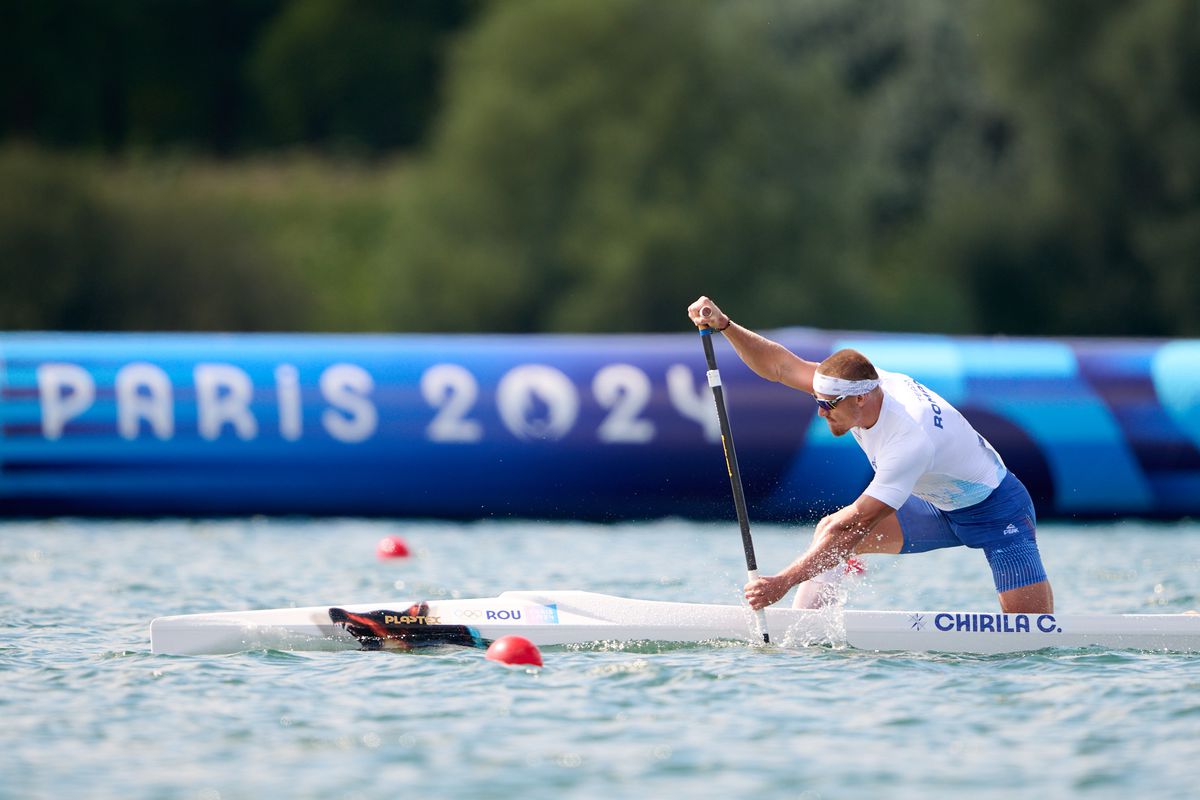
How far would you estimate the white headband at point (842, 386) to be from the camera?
28.3ft

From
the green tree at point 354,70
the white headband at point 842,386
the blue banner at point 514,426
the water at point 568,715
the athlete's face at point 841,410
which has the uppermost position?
the green tree at point 354,70

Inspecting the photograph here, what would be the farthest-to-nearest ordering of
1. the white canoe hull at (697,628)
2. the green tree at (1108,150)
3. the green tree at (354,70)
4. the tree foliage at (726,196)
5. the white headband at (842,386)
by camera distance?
the green tree at (354,70)
the green tree at (1108,150)
the tree foliage at (726,196)
the white canoe hull at (697,628)
the white headband at (842,386)

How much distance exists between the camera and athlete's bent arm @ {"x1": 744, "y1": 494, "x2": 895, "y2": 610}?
8.52 m

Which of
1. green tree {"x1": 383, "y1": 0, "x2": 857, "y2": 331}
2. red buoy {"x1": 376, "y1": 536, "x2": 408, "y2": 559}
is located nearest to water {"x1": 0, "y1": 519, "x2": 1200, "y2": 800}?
red buoy {"x1": 376, "y1": 536, "x2": 408, "y2": 559}

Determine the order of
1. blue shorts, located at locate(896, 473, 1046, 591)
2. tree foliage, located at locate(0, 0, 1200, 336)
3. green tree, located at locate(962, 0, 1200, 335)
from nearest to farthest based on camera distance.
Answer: blue shorts, located at locate(896, 473, 1046, 591) → tree foliage, located at locate(0, 0, 1200, 336) → green tree, located at locate(962, 0, 1200, 335)

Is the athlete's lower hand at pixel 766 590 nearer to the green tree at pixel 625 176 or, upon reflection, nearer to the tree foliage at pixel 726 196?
the tree foliage at pixel 726 196

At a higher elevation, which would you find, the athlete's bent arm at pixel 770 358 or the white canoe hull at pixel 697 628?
the athlete's bent arm at pixel 770 358

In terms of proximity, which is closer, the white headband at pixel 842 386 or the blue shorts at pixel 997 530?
the white headband at pixel 842 386

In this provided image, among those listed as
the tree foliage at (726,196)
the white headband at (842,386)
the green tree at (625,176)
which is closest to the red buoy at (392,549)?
the white headband at (842,386)

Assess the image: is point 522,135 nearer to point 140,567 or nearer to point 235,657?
point 140,567

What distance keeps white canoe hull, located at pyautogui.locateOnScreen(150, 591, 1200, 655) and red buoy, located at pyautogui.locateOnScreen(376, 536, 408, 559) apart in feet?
13.2

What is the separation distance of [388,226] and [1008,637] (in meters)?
33.9

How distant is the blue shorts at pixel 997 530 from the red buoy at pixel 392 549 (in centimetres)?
494

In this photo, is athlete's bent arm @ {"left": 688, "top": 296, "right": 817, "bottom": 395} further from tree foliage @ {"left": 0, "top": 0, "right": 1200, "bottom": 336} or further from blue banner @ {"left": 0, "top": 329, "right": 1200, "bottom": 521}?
tree foliage @ {"left": 0, "top": 0, "right": 1200, "bottom": 336}
